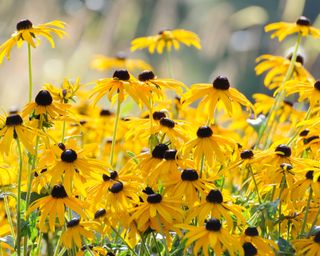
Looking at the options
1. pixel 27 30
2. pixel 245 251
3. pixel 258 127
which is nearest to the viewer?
pixel 245 251

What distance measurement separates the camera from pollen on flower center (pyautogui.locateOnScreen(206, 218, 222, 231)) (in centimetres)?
167

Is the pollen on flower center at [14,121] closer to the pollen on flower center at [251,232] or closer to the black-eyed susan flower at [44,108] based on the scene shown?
the black-eyed susan flower at [44,108]

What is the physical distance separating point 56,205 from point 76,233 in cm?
7

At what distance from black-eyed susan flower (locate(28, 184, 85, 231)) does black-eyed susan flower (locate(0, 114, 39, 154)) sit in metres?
0.11

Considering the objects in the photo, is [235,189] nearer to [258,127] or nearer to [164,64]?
[258,127]

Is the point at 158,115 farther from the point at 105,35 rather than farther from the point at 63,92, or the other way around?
the point at 105,35

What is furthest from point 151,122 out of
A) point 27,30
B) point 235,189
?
point 235,189

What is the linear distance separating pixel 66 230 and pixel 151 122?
0.32m

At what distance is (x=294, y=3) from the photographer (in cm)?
309

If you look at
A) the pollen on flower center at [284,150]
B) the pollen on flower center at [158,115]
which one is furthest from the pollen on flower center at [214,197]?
the pollen on flower center at [158,115]

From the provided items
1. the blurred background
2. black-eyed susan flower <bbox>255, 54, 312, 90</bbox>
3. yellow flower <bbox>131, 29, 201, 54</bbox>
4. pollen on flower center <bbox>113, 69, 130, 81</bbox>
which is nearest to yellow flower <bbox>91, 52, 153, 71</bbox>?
the blurred background

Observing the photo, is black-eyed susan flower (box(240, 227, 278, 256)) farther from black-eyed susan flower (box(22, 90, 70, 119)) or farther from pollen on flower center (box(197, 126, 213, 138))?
black-eyed susan flower (box(22, 90, 70, 119))

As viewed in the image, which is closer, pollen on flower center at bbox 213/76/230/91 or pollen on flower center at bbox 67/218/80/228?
pollen on flower center at bbox 67/218/80/228

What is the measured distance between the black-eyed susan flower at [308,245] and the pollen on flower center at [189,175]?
250 mm
